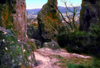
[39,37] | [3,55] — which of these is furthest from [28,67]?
[39,37]

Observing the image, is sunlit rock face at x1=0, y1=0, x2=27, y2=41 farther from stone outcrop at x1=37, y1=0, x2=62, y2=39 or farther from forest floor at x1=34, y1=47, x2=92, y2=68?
stone outcrop at x1=37, y1=0, x2=62, y2=39

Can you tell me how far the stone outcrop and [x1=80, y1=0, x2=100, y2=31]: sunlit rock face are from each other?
4.24m

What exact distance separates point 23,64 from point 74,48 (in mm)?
5905

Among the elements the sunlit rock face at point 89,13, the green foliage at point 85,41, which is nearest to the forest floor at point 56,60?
the green foliage at point 85,41

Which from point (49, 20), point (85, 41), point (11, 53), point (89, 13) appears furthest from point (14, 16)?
point (49, 20)

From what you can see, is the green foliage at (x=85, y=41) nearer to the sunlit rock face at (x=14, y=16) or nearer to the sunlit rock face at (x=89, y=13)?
the sunlit rock face at (x=89, y=13)

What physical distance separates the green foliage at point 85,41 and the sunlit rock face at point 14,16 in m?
3.54

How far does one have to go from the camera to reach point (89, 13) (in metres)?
8.59

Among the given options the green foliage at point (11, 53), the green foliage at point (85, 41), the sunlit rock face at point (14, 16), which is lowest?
the green foliage at point (85, 41)

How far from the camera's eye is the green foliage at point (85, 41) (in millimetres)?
7120

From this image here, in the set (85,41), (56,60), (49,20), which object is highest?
(49,20)

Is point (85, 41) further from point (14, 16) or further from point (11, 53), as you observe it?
point (11, 53)

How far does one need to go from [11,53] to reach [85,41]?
6023 millimetres

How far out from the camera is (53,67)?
3.08 m
